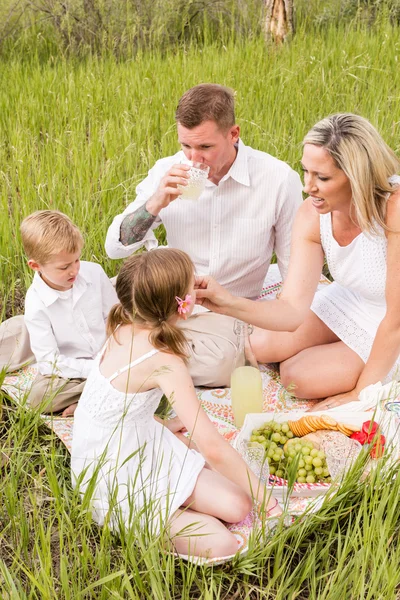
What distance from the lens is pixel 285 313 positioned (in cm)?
306

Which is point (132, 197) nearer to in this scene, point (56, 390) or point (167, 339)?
point (56, 390)

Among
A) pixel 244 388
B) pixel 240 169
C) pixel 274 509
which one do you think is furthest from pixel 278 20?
pixel 274 509

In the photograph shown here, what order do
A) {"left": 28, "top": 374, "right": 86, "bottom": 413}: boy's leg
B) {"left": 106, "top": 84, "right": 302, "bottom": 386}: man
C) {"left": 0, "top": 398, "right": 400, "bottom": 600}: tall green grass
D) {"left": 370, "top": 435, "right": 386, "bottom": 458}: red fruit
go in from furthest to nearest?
{"left": 106, "top": 84, "right": 302, "bottom": 386}: man < {"left": 28, "top": 374, "right": 86, "bottom": 413}: boy's leg < {"left": 370, "top": 435, "right": 386, "bottom": 458}: red fruit < {"left": 0, "top": 398, "right": 400, "bottom": 600}: tall green grass

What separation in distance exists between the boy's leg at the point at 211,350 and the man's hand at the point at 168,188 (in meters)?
0.52

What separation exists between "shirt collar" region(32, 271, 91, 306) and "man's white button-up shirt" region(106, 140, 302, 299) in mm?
291

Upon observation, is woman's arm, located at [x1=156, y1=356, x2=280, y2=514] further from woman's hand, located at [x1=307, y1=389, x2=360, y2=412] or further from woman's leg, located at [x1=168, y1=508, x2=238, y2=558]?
woman's hand, located at [x1=307, y1=389, x2=360, y2=412]

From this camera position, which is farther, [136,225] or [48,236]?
[136,225]

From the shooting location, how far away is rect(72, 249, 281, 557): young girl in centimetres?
226

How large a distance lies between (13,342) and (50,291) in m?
0.34

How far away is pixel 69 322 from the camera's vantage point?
312 centimetres

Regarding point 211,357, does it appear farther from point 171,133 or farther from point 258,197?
point 171,133

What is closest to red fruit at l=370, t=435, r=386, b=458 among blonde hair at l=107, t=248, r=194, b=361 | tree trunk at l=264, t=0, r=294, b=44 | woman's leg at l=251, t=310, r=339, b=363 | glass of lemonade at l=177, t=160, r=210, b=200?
blonde hair at l=107, t=248, r=194, b=361

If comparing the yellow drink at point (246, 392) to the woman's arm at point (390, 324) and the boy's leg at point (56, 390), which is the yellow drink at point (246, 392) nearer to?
the woman's arm at point (390, 324)

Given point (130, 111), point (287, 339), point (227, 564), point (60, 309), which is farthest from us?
point (130, 111)
